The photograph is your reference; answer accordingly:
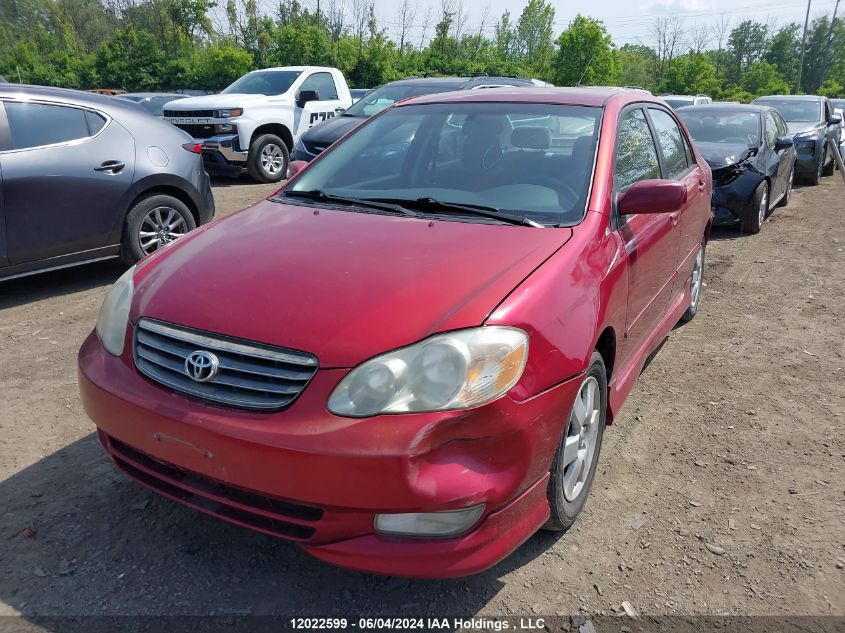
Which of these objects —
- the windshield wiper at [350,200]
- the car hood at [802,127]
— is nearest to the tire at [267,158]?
the windshield wiper at [350,200]

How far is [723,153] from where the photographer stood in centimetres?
840

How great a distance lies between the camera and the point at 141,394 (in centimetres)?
236

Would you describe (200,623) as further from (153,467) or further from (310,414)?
(310,414)

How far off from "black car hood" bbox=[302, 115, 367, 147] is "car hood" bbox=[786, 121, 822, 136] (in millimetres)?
7999

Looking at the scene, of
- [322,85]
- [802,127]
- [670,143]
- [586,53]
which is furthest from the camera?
[586,53]

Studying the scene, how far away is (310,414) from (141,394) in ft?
2.20

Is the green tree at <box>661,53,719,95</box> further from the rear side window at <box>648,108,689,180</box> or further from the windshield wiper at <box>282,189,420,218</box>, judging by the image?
the windshield wiper at <box>282,189,420,218</box>

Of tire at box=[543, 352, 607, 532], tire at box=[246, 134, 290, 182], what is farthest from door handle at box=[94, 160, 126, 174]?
tire at box=[246, 134, 290, 182]

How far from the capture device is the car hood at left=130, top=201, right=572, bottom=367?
2.23m

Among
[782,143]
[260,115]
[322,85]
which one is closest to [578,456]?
[782,143]

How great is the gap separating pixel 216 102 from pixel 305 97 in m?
1.48

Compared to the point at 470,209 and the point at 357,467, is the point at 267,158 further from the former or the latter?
the point at 357,467

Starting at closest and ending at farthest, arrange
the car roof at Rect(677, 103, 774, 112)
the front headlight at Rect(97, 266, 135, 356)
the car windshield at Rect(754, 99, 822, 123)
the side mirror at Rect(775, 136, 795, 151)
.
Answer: the front headlight at Rect(97, 266, 135, 356) < the side mirror at Rect(775, 136, 795, 151) < the car roof at Rect(677, 103, 774, 112) < the car windshield at Rect(754, 99, 822, 123)

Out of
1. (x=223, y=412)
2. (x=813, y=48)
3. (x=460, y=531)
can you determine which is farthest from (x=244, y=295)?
(x=813, y=48)
